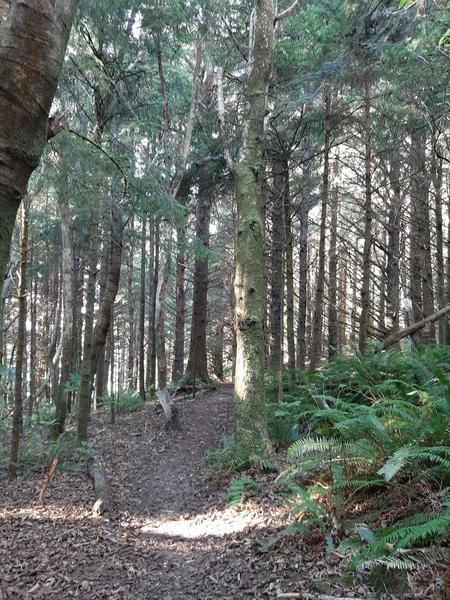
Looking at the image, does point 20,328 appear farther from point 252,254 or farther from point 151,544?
point 151,544

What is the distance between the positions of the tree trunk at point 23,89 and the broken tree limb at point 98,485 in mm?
4734

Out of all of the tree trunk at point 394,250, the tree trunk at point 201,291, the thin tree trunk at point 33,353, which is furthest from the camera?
the tree trunk at point 201,291

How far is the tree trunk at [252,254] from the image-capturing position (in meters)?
6.12

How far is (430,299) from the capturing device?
33.6 feet

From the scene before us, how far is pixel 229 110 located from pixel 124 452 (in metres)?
8.91

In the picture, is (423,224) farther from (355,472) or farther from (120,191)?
(355,472)

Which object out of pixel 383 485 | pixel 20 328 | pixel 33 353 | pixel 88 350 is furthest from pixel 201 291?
pixel 383 485

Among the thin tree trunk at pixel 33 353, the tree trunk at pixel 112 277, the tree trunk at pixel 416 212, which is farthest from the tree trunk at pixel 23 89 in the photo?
the thin tree trunk at pixel 33 353

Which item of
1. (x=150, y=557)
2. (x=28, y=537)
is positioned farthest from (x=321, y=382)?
(x=28, y=537)

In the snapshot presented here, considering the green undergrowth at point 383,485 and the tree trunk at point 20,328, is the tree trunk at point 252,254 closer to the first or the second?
the green undergrowth at point 383,485

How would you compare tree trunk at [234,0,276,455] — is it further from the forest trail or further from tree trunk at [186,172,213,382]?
tree trunk at [186,172,213,382]

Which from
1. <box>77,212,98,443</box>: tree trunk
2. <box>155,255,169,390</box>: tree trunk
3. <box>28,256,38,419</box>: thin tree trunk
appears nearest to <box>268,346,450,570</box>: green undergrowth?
<box>77,212,98,443</box>: tree trunk

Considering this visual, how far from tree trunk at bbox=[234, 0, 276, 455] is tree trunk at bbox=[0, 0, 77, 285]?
4847 millimetres

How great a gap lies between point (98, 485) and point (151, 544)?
1.89 metres
